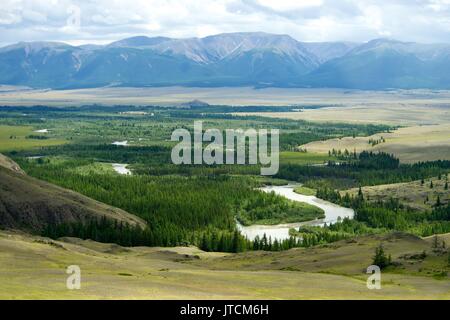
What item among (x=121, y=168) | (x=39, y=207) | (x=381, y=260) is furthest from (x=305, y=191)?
(x=381, y=260)

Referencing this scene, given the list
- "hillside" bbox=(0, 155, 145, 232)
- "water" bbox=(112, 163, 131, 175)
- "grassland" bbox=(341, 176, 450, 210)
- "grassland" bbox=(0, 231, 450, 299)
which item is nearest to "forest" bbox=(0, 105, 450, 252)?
"water" bbox=(112, 163, 131, 175)

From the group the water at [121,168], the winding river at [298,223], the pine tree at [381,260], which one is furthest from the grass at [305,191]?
the pine tree at [381,260]

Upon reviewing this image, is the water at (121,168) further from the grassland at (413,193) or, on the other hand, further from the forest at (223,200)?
the grassland at (413,193)

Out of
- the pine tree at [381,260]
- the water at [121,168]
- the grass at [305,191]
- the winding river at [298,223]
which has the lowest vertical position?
the winding river at [298,223]

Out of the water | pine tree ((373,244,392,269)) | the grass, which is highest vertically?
pine tree ((373,244,392,269))

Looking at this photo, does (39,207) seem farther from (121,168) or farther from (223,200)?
(121,168)

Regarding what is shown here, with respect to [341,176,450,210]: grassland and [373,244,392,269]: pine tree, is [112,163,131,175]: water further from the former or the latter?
[373,244,392,269]: pine tree
